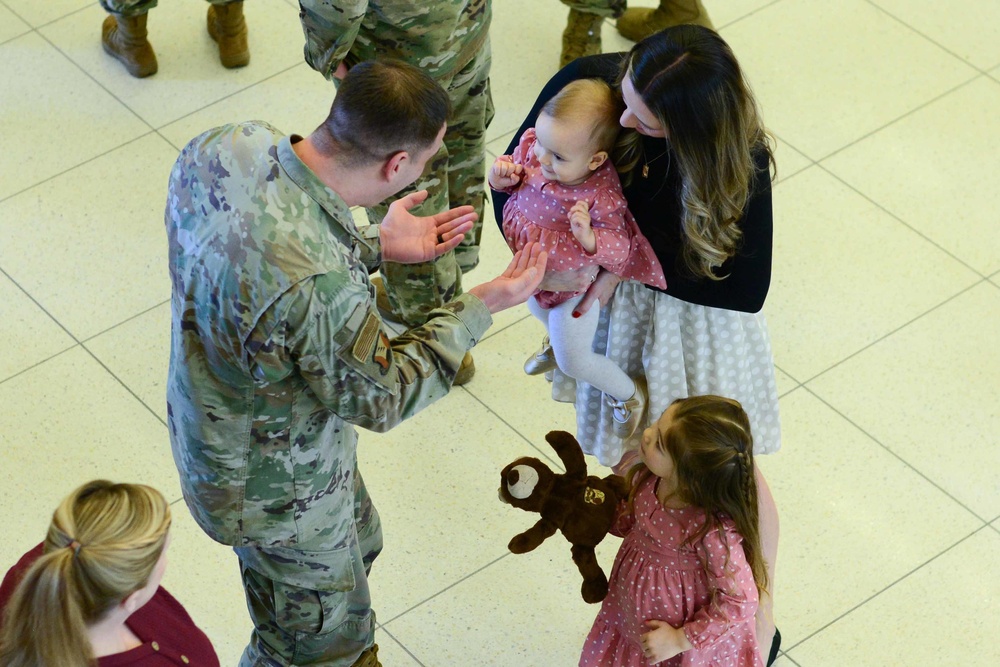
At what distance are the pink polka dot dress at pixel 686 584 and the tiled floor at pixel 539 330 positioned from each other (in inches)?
21.4

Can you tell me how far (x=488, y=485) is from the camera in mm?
3213

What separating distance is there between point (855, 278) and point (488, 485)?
1.39 metres

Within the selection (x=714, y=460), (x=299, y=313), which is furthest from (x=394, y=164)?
(x=714, y=460)

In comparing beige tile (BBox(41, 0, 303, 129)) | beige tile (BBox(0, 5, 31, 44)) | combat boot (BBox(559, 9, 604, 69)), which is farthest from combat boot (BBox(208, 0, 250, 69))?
combat boot (BBox(559, 9, 604, 69))

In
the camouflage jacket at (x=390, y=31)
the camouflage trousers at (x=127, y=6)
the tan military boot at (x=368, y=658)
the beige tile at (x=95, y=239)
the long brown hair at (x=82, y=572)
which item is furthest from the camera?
the camouflage trousers at (x=127, y=6)

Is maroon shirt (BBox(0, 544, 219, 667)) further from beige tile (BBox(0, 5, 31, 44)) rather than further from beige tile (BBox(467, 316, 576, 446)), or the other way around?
beige tile (BBox(0, 5, 31, 44))

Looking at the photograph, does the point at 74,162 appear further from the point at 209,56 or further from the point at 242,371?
the point at 242,371

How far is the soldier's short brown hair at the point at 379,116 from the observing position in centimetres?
193

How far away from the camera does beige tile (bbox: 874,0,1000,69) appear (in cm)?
463

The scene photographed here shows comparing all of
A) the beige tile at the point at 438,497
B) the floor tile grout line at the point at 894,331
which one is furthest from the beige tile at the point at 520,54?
the floor tile grout line at the point at 894,331

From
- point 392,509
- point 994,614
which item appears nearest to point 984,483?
point 994,614

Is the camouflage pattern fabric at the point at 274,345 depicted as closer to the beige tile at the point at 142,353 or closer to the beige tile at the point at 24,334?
the beige tile at the point at 142,353

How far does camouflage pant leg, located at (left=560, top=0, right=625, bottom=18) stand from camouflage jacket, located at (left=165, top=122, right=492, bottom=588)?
239cm

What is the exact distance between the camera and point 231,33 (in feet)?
14.2
